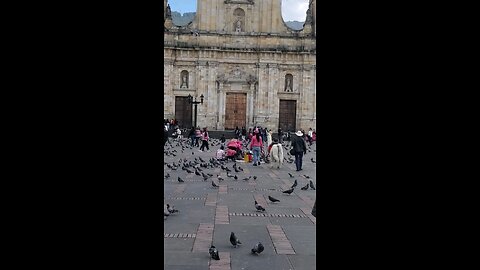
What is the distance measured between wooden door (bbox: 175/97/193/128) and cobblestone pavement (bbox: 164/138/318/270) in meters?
24.1

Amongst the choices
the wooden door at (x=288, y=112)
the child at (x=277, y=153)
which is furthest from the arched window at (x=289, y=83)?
the child at (x=277, y=153)

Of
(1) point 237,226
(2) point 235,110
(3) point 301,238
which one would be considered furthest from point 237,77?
(3) point 301,238

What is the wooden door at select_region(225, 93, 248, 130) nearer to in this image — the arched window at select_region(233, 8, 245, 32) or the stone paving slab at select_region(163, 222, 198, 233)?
the arched window at select_region(233, 8, 245, 32)

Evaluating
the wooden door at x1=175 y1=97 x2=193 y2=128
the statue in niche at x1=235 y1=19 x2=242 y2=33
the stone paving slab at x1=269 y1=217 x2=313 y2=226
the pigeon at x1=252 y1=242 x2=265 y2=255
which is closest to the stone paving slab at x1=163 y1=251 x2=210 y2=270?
the pigeon at x1=252 y1=242 x2=265 y2=255

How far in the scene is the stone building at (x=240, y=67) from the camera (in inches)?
1363

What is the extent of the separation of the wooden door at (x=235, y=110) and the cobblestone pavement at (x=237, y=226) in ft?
79.5

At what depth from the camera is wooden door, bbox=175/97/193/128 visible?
34.9 metres

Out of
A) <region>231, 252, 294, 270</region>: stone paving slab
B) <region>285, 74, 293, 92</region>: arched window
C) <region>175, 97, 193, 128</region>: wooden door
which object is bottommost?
<region>231, 252, 294, 270</region>: stone paving slab

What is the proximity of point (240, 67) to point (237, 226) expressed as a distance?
29.5 metres

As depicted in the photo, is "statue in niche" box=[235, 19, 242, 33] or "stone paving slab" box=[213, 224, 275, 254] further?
"statue in niche" box=[235, 19, 242, 33]

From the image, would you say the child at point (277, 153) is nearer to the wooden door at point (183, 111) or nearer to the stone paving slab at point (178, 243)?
the stone paving slab at point (178, 243)

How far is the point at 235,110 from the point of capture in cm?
3531
